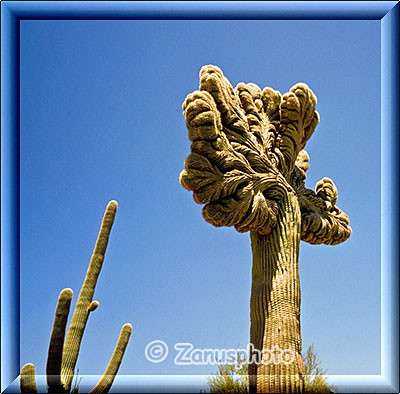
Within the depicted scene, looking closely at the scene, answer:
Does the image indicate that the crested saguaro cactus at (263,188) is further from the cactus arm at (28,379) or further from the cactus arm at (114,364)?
the cactus arm at (28,379)

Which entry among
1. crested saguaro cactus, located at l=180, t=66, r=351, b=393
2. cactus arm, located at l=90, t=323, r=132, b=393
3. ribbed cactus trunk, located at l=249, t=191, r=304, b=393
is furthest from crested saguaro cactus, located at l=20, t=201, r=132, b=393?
ribbed cactus trunk, located at l=249, t=191, r=304, b=393

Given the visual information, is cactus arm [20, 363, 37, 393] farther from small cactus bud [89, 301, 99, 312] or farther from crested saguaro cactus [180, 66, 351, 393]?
crested saguaro cactus [180, 66, 351, 393]

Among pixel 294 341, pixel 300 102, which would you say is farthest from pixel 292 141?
pixel 294 341

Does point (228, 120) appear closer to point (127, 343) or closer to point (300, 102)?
point (300, 102)

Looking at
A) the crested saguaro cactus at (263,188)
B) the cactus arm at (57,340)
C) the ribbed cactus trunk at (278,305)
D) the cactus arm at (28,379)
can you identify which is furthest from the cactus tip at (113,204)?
the cactus arm at (28,379)

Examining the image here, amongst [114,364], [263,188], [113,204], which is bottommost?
[114,364]

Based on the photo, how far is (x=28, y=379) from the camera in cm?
577

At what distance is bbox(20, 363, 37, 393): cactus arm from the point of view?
5748 mm

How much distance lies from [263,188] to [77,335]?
2483 mm

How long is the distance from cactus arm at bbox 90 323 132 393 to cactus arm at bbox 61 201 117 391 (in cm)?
35

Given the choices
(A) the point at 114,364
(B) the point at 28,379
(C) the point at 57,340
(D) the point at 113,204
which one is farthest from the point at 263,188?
(B) the point at 28,379

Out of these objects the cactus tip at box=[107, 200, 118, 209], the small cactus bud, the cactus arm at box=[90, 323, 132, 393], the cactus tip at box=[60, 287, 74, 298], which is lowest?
the cactus arm at box=[90, 323, 132, 393]

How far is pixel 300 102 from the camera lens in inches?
281

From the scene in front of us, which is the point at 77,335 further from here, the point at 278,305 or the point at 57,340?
the point at 278,305
